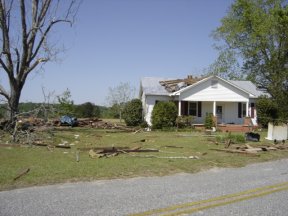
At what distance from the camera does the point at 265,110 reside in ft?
111

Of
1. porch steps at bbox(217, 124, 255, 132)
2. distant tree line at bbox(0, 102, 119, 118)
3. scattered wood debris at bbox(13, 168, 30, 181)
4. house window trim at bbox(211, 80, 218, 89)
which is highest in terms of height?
house window trim at bbox(211, 80, 218, 89)

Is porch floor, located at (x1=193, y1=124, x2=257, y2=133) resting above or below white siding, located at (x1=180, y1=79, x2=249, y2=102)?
below

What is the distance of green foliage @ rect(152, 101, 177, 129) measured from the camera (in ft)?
94.8

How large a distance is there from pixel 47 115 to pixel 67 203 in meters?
12.4

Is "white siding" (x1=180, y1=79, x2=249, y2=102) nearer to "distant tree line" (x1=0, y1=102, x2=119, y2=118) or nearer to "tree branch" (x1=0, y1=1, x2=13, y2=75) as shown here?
"distant tree line" (x1=0, y1=102, x2=119, y2=118)

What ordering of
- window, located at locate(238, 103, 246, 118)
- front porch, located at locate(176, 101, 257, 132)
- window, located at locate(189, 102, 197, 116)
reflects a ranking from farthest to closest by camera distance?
window, located at locate(238, 103, 246, 118) → window, located at locate(189, 102, 197, 116) → front porch, located at locate(176, 101, 257, 132)

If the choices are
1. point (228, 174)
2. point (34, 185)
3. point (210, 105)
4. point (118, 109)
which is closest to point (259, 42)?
point (210, 105)

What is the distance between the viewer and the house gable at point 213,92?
31.5 meters

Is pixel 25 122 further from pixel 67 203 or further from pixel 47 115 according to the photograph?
pixel 67 203

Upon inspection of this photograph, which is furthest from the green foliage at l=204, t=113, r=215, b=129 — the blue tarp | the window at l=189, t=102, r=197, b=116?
the blue tarp

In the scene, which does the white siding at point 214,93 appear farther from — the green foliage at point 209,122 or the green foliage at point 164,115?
the green foliage at point 164,115

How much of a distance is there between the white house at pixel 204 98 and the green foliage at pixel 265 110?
0.79 meters

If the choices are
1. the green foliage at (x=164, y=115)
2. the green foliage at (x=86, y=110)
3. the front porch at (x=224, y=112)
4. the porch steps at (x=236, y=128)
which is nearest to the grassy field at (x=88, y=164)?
the green foliage at (x=164, y=115)

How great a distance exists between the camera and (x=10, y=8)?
23359 mm
